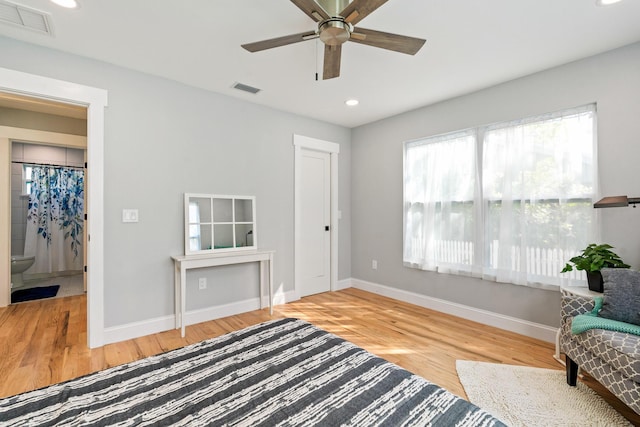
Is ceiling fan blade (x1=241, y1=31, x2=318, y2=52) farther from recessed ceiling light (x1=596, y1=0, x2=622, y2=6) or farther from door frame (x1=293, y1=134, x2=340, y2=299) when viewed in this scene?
door frame (x1=293, y1=134, x2=340, y2=299)

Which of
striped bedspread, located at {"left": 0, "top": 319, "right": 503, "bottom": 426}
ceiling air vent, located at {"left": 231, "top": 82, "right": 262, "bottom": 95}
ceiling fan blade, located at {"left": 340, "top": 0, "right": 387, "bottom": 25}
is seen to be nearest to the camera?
striped bedspread, located at {"left": 0, "top": 319, "right": 503, "bottom": 426}

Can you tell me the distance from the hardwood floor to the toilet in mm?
1002

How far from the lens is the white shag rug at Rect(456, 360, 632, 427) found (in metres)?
1.70

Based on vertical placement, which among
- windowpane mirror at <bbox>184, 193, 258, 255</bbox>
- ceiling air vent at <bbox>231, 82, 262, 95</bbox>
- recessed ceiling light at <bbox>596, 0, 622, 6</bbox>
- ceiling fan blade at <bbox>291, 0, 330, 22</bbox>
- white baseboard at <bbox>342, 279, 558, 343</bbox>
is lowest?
white baseboard at <bbox>342, 279, 558, 343</bbox>

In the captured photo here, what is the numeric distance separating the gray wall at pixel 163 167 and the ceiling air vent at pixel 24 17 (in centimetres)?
31

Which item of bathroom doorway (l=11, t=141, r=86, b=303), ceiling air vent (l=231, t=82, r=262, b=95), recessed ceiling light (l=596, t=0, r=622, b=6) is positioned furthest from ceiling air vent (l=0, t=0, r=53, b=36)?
recessed ceiling light (l=596, t=0, r=622, b=6)

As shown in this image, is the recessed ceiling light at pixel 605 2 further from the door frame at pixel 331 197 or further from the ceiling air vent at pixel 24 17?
the ceiling air vent at pixel 24 17

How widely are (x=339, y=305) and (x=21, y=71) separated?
12.4 ft

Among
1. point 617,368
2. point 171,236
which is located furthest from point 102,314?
point 617,368

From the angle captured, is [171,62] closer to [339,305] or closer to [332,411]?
[332,411]

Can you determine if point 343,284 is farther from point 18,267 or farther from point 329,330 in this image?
point 18,267

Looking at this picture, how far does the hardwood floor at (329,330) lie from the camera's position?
220cm

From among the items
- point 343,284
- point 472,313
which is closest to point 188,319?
point 343,284

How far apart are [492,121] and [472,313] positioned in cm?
210
